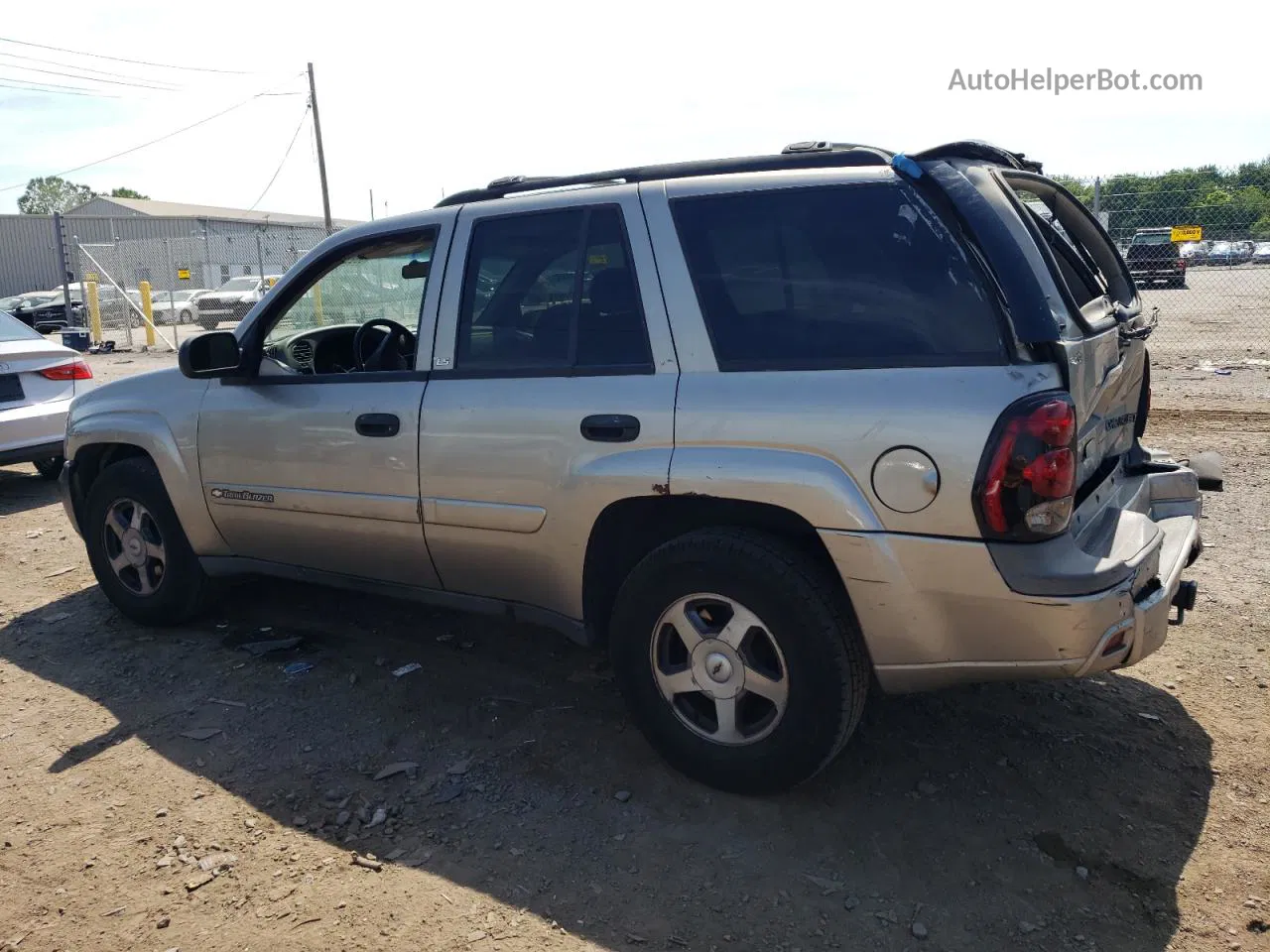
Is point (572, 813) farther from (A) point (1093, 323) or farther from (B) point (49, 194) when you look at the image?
(B) point (49, 194)

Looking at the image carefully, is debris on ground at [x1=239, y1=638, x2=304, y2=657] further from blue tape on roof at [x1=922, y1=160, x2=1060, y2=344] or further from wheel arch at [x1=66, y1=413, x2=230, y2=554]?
blue tape on roof at [x1=922, y1=160, x2=1060, y2=344]

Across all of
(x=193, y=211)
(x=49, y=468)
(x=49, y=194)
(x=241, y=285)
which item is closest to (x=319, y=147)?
(x=241, y=285)

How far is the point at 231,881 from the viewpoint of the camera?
290cm

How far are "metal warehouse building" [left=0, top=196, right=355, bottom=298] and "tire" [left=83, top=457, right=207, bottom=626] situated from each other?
44.4ft

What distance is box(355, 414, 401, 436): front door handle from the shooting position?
12.3ft

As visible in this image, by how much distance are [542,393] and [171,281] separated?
20.6 m

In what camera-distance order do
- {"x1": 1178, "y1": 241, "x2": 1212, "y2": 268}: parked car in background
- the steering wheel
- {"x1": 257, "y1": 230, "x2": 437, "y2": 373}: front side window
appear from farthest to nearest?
1. {"x1": 1178, "y1": 241, "x2": 1212, "y2": 268}: parked car in background
2. the steering wheel
3. {"x1": 257, "y1": 230, "x2": 437, "y2": 373}: front side window

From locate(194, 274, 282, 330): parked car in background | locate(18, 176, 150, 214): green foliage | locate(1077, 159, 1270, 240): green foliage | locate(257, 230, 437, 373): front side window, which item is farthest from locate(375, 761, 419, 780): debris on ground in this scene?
locate(18, 176, 150, 214): green foliage

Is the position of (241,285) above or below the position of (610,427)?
above

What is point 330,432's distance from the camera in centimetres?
395

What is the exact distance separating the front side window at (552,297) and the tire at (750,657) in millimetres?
716

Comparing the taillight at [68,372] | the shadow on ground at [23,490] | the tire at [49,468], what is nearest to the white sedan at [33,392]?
the taillight at [68,372]

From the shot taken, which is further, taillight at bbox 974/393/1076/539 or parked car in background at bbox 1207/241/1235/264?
parked car in background at bbox 1207/241/1235/264

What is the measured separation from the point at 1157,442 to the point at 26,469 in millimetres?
9894
